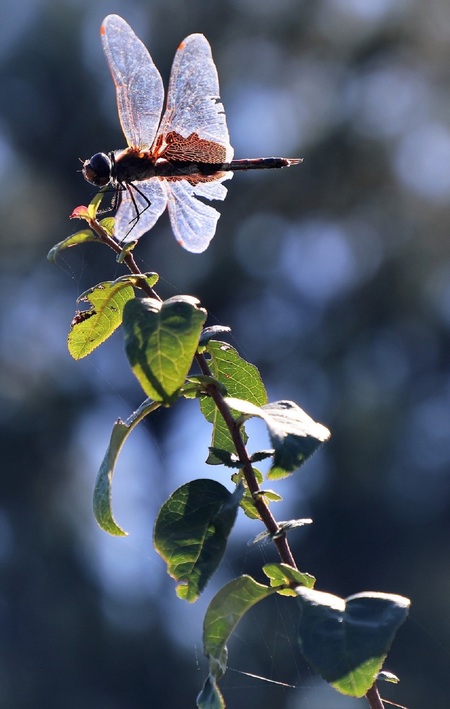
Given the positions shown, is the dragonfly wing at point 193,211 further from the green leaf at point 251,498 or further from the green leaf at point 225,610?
the green leaf at point 225,610

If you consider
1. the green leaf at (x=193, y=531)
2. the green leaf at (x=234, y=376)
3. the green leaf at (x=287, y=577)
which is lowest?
the green leaf at (x=287, y=577)

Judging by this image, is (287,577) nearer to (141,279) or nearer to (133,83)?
(141,279)

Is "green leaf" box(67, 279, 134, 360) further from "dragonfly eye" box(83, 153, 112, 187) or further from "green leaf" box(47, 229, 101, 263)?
"dragonfly eye" box(83, 153, 112, 187)

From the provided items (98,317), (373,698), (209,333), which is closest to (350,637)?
(373,698)

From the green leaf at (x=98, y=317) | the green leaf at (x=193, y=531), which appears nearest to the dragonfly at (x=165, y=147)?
the green leaf at (x=98, y=317)

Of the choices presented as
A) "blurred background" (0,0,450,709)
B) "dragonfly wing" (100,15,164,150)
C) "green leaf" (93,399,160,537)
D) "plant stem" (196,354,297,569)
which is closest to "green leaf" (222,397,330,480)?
"plant stem" (196,354,297,569)

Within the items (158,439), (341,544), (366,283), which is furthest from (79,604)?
(366,283)

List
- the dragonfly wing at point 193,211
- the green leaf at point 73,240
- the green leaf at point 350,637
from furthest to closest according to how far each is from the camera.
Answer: the dragonfly wing at point 193,211
the green leaf at point 73,240
the green leaf at point 350,637
